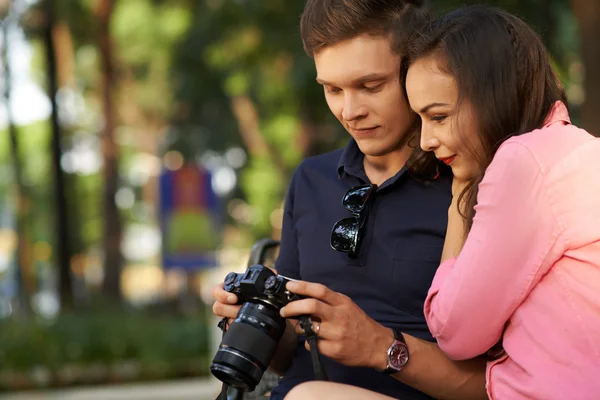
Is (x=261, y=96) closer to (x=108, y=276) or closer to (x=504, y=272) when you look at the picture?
(x=108, y=276)

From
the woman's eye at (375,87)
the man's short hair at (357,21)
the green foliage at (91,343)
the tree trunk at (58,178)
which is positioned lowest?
the green foliage at (91,343)

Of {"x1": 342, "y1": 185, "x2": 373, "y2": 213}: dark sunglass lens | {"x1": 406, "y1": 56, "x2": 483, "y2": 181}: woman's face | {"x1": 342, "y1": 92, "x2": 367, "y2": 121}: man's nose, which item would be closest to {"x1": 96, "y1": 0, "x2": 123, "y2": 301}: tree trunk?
{"x1": 342, "y1": 185, "x2": 373, "y2": 213}: dark sunglass lens

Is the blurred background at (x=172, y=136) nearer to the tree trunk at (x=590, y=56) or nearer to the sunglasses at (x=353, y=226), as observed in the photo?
the tree trunk at (x=590, y=56)

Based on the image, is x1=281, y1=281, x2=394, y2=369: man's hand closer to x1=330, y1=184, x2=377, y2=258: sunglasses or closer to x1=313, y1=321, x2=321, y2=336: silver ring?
x1=313, y1=321, x2=321, y2=336: silver ring

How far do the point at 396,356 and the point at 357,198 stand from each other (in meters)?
0.55

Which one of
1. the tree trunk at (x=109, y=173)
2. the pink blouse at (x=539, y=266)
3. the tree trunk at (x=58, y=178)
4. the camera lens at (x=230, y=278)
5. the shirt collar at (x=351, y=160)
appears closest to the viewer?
the pink blouse at (x=539, y=266)

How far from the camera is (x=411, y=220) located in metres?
2.80

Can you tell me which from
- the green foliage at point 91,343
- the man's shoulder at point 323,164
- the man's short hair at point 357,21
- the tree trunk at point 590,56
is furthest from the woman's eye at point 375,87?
the green foliage at point 91,343

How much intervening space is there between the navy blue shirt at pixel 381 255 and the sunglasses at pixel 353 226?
1.2 inches

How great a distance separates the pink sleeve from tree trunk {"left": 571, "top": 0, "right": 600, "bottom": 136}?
16.8ft

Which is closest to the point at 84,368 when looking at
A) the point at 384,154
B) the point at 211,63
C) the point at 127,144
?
the point at 211,63

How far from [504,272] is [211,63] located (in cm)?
1262

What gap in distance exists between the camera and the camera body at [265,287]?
2.46m

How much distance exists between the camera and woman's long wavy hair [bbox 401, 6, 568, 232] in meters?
2.32
